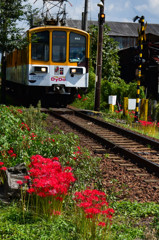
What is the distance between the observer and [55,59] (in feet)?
54.0

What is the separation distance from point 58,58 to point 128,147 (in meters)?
8.30

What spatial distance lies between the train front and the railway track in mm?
2684

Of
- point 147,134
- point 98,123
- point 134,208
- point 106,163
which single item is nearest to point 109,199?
point 134,208

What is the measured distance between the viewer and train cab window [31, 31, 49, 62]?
16.2 meters

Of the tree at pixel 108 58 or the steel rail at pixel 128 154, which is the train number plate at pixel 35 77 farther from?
the tree at pixel 108 58

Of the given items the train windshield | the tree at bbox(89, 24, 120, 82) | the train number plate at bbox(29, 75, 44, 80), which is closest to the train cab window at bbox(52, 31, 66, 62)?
the train windshield

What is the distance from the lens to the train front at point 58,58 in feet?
53.2

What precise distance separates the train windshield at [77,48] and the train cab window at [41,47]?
105 centimetres

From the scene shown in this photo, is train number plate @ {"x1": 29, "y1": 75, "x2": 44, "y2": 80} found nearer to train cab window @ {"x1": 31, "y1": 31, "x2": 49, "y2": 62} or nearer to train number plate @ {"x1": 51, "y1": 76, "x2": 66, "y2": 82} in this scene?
train number plate @ {"x1": 51, "y1": 76, "x2": 66, "y2": 82}

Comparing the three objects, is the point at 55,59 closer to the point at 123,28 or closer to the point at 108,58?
the point at 108,58

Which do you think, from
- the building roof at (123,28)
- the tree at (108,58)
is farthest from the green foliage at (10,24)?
the building roof at (123,28)

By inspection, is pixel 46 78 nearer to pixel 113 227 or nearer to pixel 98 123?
pixel 98 123

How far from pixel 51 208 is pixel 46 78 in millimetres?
12759

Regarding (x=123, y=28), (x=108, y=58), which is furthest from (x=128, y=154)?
(x=123, y=28)
